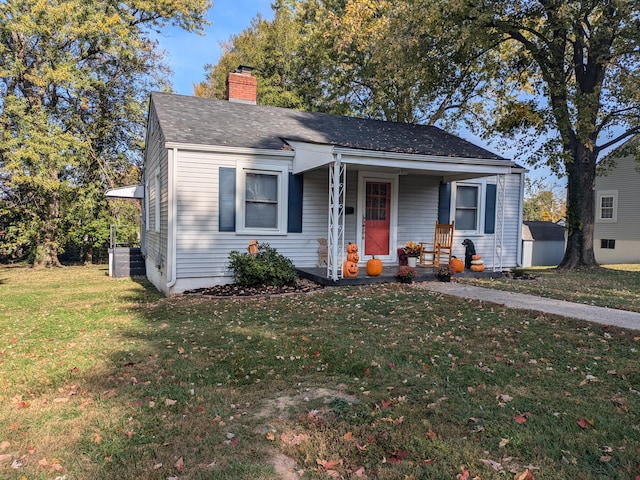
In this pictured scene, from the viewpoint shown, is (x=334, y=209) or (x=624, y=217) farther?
(x=624, y=217)

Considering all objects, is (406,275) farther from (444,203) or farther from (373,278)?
(444,203)

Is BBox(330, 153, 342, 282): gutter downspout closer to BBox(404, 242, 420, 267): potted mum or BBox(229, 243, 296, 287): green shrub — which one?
BBox(229, 243, 296, 287): green shrub

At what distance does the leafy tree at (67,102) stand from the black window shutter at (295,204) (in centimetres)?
947

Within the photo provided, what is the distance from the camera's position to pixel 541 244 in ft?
70.3

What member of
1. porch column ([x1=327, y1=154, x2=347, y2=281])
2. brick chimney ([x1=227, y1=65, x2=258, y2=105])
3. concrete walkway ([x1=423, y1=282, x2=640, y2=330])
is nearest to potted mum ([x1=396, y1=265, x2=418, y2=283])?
concrete walkway ([x1=423, y1=282, x2=640, y2=330])

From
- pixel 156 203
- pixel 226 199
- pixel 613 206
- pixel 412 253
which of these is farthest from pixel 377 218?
pixel 613 206

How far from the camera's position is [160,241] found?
33.0ft

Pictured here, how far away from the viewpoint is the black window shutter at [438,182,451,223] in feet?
36.9

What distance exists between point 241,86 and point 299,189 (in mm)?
4751

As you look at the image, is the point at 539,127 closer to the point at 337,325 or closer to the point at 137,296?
the point at 337,325

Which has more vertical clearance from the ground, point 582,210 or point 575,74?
point 575,74

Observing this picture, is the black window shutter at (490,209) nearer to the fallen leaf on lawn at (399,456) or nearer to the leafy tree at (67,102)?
the fallen leaf on lawn at (399,456)

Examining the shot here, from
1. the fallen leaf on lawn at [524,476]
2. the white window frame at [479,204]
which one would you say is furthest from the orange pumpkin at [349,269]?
the fallen leaf on lawn at [524,476]

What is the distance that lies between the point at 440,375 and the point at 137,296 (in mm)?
6877
